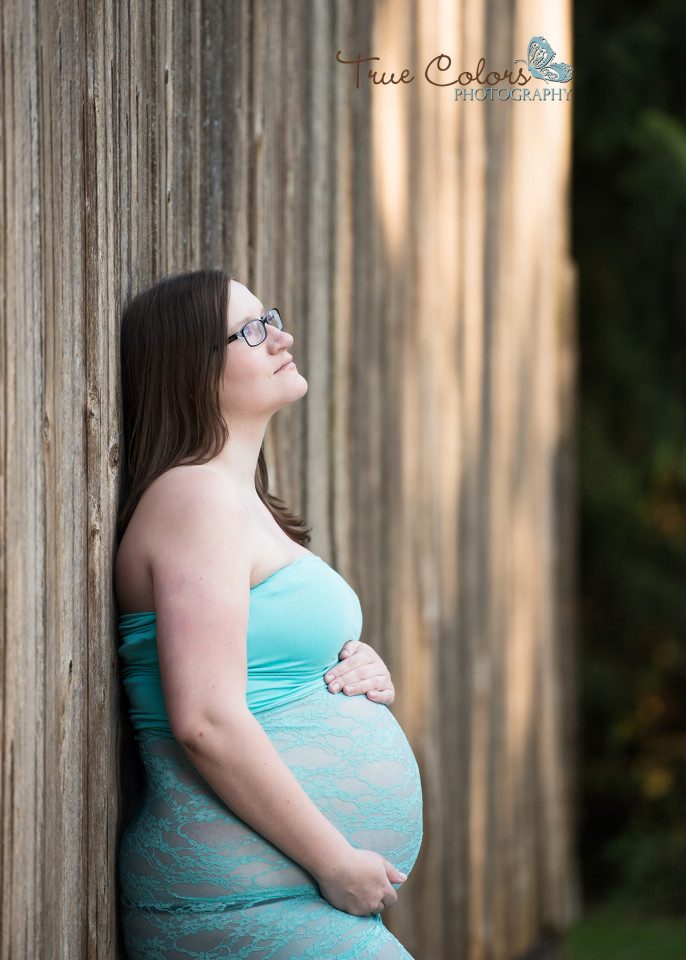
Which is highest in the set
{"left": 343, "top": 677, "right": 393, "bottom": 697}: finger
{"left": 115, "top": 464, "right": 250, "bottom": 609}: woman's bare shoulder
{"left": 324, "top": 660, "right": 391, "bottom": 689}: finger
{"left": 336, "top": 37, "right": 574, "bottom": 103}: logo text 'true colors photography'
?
{"left": 336, "top": 37, "right": 574, "bottom": 103}: logo text 'true colors photography'

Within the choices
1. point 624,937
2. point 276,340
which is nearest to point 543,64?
point 276,340

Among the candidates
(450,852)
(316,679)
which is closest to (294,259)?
(316,679)

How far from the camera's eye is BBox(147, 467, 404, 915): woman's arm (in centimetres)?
162

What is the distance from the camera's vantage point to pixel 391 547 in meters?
3.19

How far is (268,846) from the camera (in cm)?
169

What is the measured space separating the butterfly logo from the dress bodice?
2.93 m

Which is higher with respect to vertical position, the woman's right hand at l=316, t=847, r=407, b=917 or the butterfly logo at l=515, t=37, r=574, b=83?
the butterfly logo at l=515, t=37, r=574, b=83

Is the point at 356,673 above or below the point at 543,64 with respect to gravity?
below

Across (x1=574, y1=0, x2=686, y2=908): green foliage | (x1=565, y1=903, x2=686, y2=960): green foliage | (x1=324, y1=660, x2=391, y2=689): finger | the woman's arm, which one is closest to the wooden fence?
the woman's arm

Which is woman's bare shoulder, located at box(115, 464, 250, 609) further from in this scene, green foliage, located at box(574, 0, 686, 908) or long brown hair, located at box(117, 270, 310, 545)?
green foliage, located at box(574, 0, 686, 908)

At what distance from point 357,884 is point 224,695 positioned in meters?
0.36

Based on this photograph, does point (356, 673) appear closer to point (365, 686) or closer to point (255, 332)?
point (365, 686)

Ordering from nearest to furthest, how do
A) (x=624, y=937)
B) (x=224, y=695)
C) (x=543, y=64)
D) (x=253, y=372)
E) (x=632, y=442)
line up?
(x=224, y=695) → (x=253, y=372) → (x=543, y=64) → (x=624, y=937) → (x=632, y=442)

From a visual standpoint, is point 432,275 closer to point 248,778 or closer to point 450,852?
point 450,852
